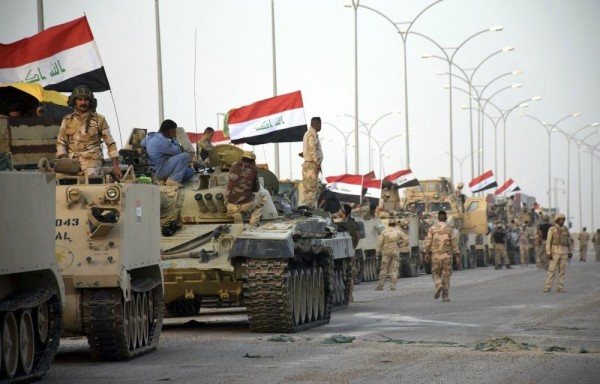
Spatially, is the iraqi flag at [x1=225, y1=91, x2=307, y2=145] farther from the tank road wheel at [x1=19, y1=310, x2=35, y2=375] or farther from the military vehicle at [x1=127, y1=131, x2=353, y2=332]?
the tank road wheel at [x1=19, y1=310, x2=35, y2=375]

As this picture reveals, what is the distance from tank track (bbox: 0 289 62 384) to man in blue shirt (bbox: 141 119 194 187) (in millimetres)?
7136

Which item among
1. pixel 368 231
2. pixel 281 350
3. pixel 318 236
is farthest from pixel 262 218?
pixel 368 231

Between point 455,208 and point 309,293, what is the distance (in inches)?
1400

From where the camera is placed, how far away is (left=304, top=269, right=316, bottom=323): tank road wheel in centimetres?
2089

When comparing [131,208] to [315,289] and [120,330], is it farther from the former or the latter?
[315,289]

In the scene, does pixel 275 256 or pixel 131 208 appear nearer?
pixel 131 208

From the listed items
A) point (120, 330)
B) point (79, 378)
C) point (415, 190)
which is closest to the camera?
point (79, 378)

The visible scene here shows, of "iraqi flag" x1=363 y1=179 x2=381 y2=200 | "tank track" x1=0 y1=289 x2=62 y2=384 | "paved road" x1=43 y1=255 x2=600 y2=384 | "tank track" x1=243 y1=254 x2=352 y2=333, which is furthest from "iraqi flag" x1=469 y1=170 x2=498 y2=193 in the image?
"tank track" x1=0 y1=289 x2=62 y2=384

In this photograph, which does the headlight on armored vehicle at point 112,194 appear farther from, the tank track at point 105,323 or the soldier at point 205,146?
the soldier at point 205,146

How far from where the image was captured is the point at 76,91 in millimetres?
16125

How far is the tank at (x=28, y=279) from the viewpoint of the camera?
11.8m

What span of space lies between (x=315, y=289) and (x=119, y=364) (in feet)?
23.8

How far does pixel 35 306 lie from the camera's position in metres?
12.5

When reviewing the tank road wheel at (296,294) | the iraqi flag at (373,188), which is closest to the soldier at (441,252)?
the tank road wheel at (296,294)
